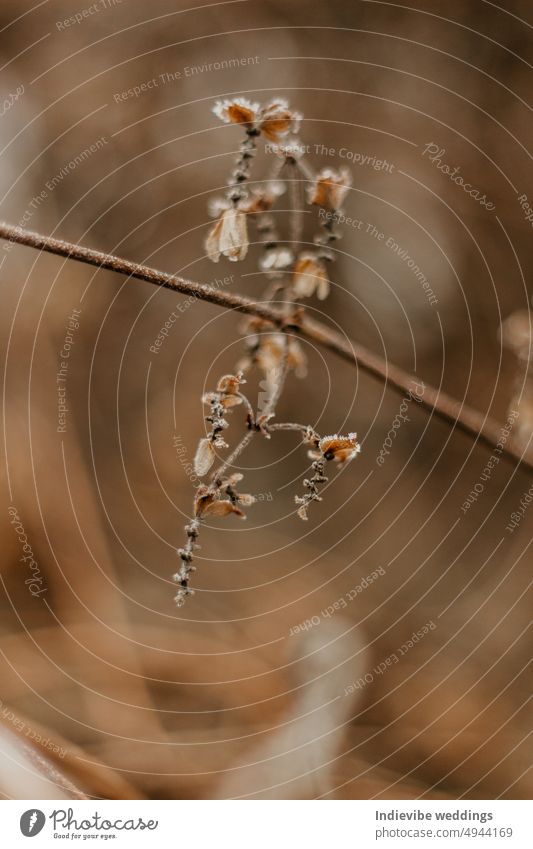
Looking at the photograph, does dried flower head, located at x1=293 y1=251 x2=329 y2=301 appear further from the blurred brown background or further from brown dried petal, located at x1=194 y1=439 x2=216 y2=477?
the blurred brown background

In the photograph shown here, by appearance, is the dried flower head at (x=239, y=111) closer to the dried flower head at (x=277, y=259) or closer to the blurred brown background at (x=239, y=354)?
the dried flower head at (x=277, y=259)

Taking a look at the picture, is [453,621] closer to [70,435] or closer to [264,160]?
[70,435]

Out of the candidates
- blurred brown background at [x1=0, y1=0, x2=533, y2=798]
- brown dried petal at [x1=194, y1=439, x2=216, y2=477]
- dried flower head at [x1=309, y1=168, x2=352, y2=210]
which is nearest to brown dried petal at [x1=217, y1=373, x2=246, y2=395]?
brown dried petal at [x1=194, y1=439, x2=216, y2=477]

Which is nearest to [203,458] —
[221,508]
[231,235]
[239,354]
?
[221,508]

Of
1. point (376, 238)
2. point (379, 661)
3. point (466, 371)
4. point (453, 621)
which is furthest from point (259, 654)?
point (376, 238)

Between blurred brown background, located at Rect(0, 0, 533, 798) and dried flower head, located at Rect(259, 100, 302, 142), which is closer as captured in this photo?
dried flower head, located at Rect(259, 100, 302, 142)
